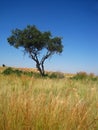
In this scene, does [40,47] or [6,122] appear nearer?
[6,122]

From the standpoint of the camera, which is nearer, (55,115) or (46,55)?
(55,115)

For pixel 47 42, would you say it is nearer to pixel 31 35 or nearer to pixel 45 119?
pixel 31 35

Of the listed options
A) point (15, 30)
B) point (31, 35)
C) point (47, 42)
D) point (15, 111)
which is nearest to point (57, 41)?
point (47, 42)

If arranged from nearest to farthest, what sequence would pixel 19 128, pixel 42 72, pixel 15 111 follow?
pixel 19 128 → pixel 15 111 → pixel 42 72

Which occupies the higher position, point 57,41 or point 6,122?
point 57,41

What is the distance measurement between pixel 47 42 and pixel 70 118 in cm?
2985

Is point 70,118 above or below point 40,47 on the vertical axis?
below

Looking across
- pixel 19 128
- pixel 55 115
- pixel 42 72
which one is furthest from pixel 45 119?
pixel 42 72

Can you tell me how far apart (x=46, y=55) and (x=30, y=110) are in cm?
2898

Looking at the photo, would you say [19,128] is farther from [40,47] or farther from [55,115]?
[40,47]

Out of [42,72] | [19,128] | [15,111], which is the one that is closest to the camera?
[19,128]

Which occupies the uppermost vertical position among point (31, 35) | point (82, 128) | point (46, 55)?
point (31, 35)

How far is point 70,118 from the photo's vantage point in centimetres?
307

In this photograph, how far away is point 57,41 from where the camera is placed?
33.2 meters
